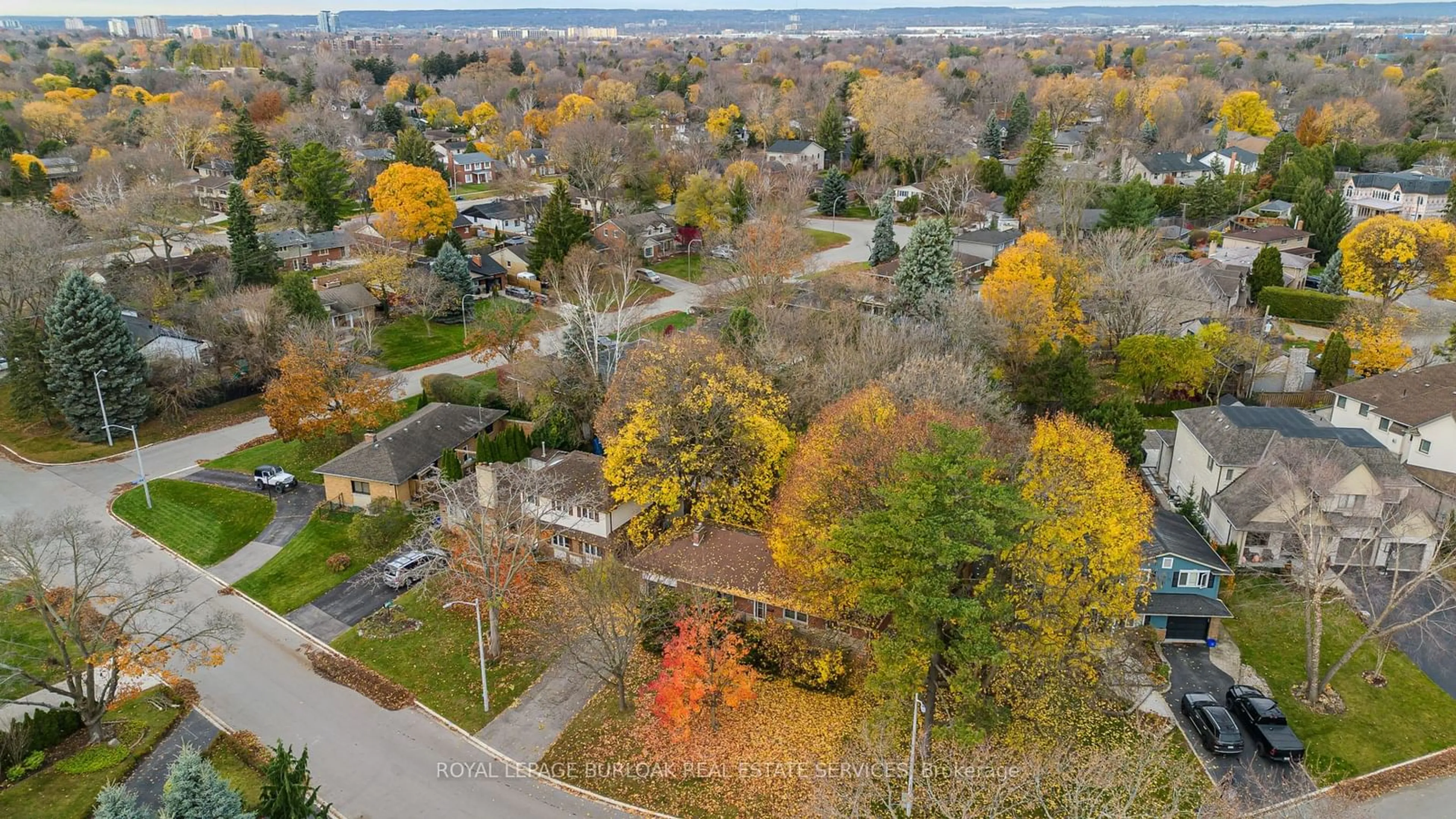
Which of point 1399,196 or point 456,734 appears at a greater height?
point 1399,196

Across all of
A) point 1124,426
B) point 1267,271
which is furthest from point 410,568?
point 1267,271

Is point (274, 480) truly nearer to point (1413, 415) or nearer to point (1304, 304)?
point (1413, 415)

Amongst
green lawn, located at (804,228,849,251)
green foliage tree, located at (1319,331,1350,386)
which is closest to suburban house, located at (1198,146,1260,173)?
green lawn, located at (804,228,849,251)

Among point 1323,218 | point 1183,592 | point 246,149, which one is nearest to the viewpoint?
point 1183,592

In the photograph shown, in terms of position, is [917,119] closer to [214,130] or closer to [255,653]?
[214,130]

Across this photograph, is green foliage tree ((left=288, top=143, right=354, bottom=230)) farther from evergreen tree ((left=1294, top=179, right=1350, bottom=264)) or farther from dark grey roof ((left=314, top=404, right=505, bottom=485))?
evergreen tree ((left=1294, top=179, right=1350, bottom=264))
